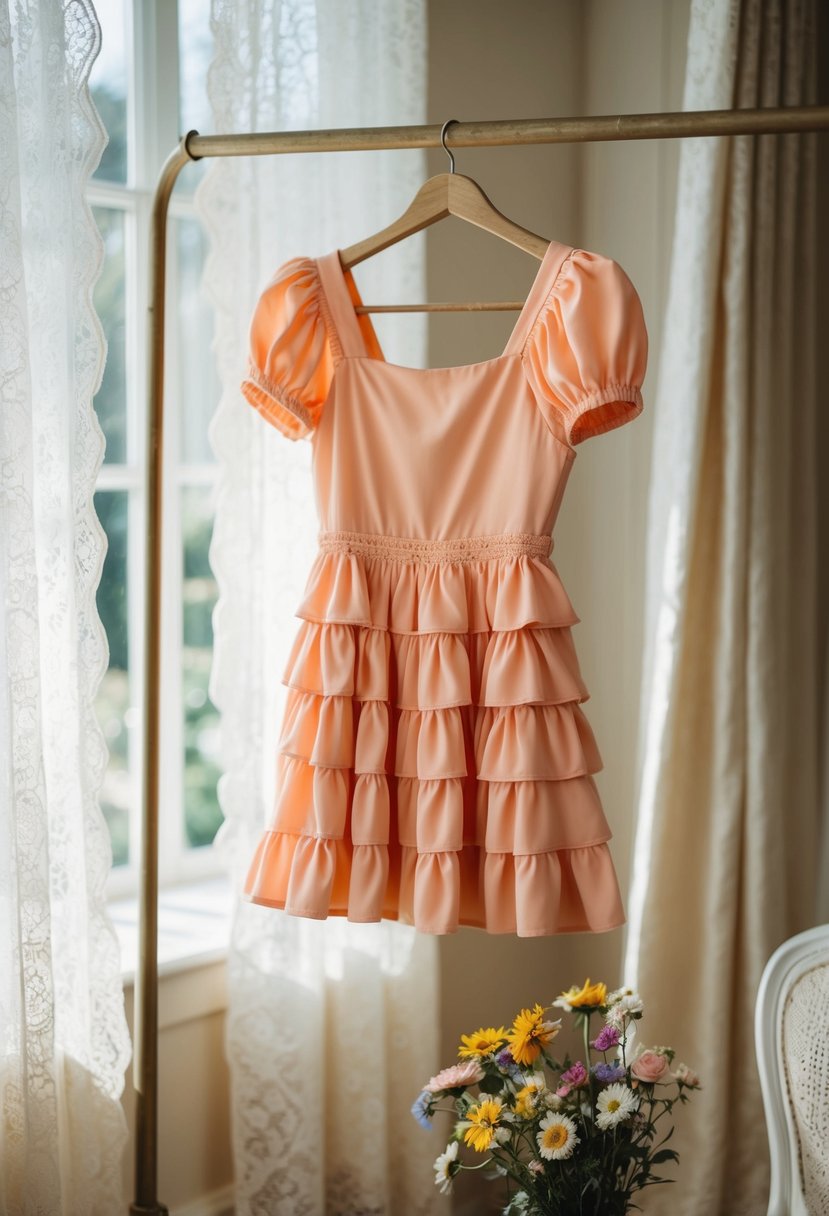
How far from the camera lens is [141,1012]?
1.47 m

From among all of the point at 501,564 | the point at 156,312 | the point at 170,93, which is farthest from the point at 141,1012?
the point at 170,93

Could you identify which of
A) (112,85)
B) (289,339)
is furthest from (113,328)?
(289,339)

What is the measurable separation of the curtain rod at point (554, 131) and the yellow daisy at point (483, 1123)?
1034 millimetres

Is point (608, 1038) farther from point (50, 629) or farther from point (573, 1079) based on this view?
point (50, 629)

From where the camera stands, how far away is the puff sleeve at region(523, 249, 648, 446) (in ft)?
4.07

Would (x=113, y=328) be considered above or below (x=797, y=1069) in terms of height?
above

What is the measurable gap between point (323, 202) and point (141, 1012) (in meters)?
1.22

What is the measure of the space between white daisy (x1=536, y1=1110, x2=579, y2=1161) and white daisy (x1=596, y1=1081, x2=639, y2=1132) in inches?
1.3

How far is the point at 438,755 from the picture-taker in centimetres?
130

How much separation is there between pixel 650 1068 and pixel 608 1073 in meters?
0.05

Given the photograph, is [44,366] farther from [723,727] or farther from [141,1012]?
[723,727]

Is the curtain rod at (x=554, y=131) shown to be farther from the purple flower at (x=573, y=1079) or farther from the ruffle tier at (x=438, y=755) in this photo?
the purple flower at (x=573, y=1079)

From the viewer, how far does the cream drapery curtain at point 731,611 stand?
1796 millimetres

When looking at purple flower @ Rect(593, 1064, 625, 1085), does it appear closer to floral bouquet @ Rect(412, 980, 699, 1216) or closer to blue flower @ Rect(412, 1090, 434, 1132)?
floral bouquet @ Rect(412, 980, 699, 1216)
